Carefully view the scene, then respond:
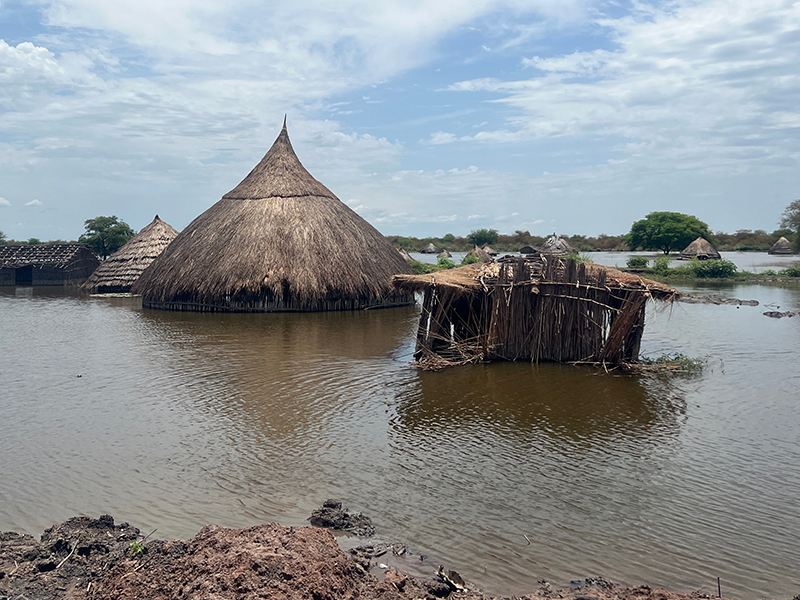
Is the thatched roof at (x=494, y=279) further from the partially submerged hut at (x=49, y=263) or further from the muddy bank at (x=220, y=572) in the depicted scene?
the partially submerged hut at (x=49, y=263)

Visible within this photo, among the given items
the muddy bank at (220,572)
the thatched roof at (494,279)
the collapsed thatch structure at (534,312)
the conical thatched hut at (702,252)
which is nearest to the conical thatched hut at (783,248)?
the conical thatched hut at (702,252)

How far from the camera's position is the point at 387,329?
1577 cm

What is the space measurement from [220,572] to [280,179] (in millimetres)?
18005

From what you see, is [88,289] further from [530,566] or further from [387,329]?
[530,566]

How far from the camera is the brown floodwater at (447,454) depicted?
16.3 feet

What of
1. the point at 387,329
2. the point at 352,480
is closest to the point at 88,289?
the point at 387,329

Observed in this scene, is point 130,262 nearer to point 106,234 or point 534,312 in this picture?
point 106,234

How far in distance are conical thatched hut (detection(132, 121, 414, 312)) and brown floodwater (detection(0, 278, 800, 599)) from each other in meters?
5.47

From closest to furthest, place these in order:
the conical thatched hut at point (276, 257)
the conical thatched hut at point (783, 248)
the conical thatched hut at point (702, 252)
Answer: the conical thatched hut at point (276, 257) → the conical thatched hut at point (702, 252) → the conical thatched hut at point (783, 248)

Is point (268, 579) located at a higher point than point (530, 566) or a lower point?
higher

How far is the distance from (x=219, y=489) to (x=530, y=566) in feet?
9.33

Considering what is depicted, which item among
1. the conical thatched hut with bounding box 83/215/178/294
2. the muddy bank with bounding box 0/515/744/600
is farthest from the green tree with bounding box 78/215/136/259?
the muddy bank with bounding box 0/515/744/600

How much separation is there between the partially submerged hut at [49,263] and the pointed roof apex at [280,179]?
47.0ft

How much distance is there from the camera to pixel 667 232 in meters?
55.3
